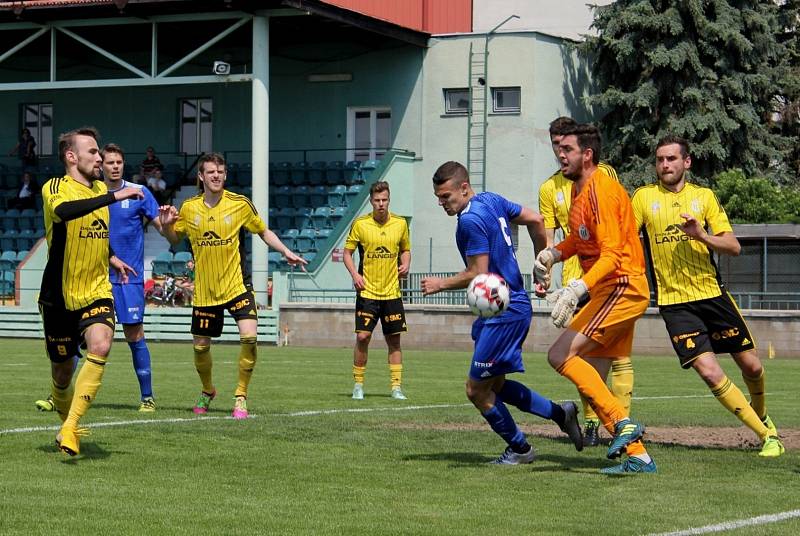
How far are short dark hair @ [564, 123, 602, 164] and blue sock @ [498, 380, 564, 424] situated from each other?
170 centimetres

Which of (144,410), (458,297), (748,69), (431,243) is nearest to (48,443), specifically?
(144,410)

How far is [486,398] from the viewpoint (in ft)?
32.0

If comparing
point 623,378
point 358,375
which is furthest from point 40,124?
point 623,378

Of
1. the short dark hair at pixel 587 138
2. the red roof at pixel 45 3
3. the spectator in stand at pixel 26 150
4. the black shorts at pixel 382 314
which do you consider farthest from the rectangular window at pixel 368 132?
the short dark hair at pixel 587 138

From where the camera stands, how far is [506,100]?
127 ft

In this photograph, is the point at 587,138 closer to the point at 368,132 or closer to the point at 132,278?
the point at 132,278

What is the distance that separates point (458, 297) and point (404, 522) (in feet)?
76.1

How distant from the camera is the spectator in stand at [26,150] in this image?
4197 cm

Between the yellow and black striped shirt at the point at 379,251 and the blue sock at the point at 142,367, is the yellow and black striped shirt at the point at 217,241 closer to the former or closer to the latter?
the blue sock at the point at 142,367

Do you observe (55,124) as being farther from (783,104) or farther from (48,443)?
(48,443)

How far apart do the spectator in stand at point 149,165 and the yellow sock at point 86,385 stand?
29371mm

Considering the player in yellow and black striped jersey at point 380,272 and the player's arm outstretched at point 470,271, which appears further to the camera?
the player in yellow and black striped jersey at point 380,272

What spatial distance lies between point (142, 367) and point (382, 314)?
3.49 meters

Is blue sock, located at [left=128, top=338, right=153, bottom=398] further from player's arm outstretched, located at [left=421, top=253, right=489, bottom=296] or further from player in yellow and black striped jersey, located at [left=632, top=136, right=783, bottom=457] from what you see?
player in yellow and black striped jersey, located at [left=632, top=136, right=783, bottom=457]
